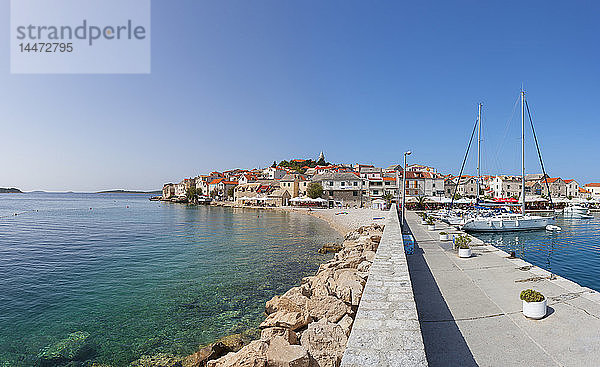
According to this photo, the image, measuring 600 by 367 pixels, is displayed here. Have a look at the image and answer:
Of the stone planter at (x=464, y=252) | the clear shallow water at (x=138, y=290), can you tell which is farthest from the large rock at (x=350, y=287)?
the stone planter at (x=464, y=252)

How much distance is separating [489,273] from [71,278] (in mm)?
18876

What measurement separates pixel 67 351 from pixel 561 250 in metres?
29.1

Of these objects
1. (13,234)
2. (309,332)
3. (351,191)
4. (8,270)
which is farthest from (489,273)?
(351,191)

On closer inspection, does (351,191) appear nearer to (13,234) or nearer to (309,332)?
(13,234)

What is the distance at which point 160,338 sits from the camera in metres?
9.40

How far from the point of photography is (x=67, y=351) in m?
8.87

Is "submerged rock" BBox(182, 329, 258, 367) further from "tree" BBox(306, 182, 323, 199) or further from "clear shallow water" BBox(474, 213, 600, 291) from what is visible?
"tree" BBox(306, 182, 323, 199)

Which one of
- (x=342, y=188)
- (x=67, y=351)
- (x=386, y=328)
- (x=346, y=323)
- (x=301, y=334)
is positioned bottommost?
(x=67, y=351)

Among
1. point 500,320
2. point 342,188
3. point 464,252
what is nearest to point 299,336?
point 500,320

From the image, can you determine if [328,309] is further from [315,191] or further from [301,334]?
[315,191]

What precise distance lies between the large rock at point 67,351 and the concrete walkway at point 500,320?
28.6 feet

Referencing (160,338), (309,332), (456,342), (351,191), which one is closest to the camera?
(456,342)

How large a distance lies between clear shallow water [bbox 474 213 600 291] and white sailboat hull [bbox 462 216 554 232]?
0.58 meters

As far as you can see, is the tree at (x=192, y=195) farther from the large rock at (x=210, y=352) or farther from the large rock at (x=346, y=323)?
the large rock at (x=346, y=323)
